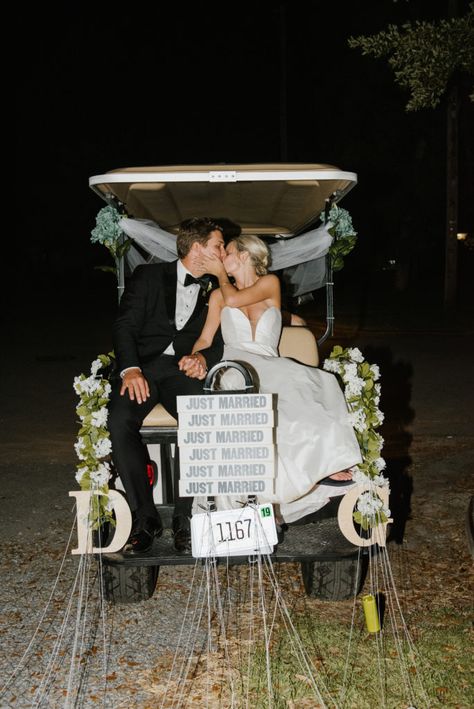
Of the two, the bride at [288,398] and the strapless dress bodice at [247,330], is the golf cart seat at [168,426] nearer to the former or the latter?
the bride at [288,398]

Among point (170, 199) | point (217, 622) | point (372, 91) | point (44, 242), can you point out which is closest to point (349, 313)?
point (372, 91)

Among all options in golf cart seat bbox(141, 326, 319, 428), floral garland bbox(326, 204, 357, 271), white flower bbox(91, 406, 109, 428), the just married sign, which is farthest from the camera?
floral garland bbox(326, 204, 357, 271)

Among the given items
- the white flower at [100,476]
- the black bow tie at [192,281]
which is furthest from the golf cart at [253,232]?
the black bow tie at [192,281]

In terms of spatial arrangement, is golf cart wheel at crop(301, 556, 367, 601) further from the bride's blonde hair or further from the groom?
the bride's blonde hair

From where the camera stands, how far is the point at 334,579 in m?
4.62

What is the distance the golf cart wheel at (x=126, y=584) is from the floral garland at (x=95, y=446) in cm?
60

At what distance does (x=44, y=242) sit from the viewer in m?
46.8

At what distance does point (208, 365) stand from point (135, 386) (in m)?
0.64

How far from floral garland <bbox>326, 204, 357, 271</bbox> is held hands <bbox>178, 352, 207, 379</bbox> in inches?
59.7

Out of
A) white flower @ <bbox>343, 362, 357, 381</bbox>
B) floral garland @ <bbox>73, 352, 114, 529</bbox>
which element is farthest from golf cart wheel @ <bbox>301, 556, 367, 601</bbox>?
floral garland @ <bbox>73, 352, 114, 529</bbox>

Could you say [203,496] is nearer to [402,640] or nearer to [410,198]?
[402,640]

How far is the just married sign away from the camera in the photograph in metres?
3.76

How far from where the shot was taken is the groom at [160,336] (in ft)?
14.8

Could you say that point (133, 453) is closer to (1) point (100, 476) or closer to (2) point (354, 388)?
(1) point (100, 476)
